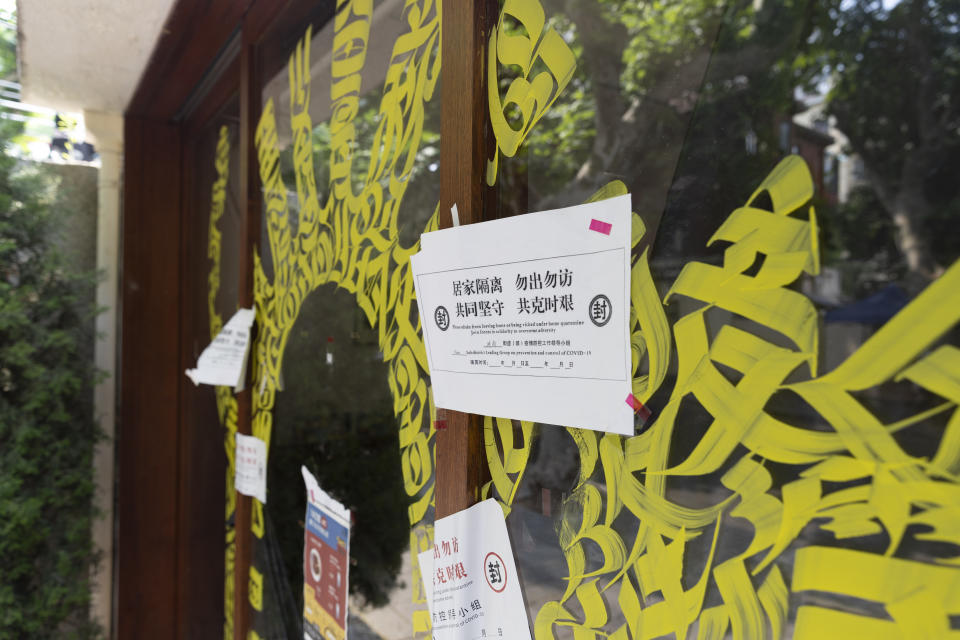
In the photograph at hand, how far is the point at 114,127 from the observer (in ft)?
9.36

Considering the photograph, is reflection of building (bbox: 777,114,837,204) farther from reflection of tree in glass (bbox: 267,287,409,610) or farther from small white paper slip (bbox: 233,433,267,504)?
small white paper slip (bbox: 233,433,267,504)

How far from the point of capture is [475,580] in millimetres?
823

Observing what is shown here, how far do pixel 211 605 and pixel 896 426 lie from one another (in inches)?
96.6

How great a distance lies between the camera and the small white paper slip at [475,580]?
0.77 meters

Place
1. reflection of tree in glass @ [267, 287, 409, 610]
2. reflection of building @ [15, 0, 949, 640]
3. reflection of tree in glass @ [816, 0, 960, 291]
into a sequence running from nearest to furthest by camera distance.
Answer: reflection of tree in glass @ [816, 0, 960, 291] < reflection of building @ [15, 0, 949, 640] < reflection of tree in glass @ [267, 287, 409, 610]

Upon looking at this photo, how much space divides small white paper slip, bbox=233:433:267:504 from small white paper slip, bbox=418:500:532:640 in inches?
31.9

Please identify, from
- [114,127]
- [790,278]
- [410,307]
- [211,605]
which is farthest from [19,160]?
[790,278]

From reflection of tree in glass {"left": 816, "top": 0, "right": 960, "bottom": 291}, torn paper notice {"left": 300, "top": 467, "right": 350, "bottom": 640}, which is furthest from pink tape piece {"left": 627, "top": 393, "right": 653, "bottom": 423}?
torn paper notice {"left": 300, "top": 467, "right": 350, "bottom": 640}

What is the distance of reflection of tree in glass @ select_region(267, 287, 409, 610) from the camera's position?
3.60 ft

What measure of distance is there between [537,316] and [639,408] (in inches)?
5.8

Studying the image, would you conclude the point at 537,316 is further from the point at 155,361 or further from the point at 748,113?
the point at 155,361

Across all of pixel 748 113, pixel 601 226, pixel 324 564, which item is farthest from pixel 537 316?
pixel 324 564

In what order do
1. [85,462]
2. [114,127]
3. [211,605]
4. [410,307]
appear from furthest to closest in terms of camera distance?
[114,127]
[85,462]
[211,605]
[410,307]

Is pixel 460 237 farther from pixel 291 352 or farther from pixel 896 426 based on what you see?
pixel 291 352
